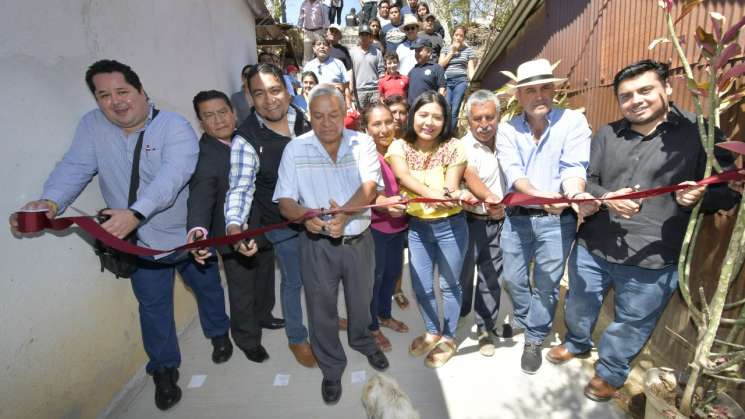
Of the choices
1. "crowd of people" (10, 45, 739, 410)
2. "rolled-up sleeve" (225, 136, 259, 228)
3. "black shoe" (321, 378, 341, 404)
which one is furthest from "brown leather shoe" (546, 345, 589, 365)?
"rolled-up sleeve" (225, 136, 259, 228)

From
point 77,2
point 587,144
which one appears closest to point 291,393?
point 587,144

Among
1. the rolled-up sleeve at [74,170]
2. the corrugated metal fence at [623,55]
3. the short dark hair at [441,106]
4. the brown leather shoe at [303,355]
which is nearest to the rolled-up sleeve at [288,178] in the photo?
the short dark hair at [441,106]

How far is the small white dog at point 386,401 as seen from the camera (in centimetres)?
192

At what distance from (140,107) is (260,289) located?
1.62 m

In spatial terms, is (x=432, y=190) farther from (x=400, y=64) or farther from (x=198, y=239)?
(x=400, y=64)

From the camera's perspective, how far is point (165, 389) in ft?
9.43

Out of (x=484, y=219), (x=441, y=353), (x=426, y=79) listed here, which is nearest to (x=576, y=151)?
(x=484, y=219)

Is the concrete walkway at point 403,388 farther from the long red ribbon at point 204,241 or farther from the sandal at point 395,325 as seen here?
the long red ribbon at point 204,241

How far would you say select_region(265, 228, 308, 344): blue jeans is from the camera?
117 inches

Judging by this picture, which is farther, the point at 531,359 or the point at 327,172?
the point at 531,359

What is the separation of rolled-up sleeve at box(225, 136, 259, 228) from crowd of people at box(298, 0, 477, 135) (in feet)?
13.2

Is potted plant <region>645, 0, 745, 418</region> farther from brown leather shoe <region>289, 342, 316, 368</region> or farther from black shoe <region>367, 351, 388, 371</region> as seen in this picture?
brown leather shoe <region>289, 342, 316, 368</region>

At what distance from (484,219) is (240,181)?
188cm

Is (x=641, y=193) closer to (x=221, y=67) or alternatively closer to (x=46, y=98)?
(x=46, y=98)
